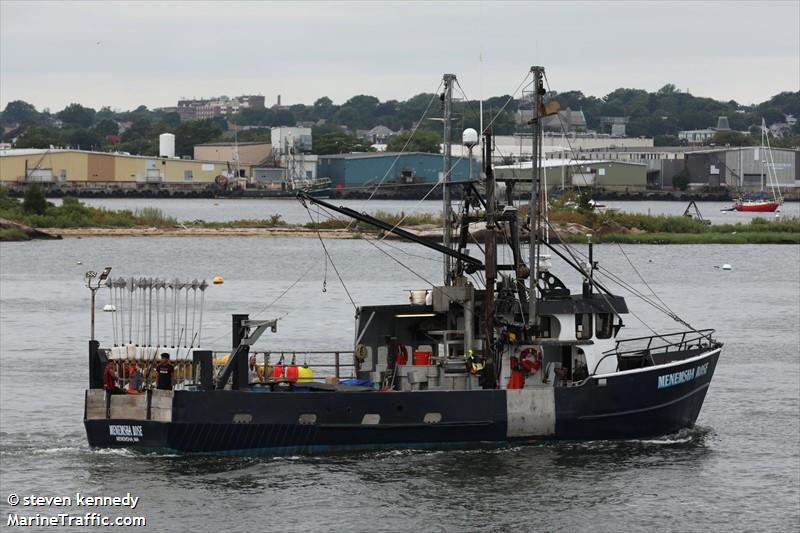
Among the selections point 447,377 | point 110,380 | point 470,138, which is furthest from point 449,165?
point 110,380

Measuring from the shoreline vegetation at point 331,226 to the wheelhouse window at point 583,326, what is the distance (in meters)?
68.1

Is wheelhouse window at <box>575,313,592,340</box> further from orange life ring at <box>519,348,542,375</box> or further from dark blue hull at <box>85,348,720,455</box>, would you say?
dark blue hull at <box>85,348,720,455</box>

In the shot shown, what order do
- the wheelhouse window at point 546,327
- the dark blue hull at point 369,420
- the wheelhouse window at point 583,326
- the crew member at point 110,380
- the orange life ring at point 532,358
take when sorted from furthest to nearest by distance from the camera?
the wheelhouse window at point 546,327, the wheelhouse window at point 583,326, the orange life ring at point 532,358, the dark blue hull at point 369,420, the crew member at point 110,380

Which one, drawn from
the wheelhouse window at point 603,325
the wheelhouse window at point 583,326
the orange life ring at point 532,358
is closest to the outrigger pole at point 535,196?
the orange life ring at point 532,358

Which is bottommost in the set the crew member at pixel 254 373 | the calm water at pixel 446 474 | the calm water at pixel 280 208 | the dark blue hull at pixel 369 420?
the calm water at pixel 446 474

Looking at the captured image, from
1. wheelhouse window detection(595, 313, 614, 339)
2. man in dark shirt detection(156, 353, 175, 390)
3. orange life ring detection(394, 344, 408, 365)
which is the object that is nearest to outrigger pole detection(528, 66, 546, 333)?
wheelhouse window detection(595, 313, 614, 339)

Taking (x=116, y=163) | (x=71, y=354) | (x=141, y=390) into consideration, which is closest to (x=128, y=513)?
(x=141, y=390)

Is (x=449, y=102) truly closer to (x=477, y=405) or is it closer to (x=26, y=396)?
(x=477, y=405)

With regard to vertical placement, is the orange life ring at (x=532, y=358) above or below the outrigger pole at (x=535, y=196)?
below

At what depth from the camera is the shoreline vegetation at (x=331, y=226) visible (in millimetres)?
105000

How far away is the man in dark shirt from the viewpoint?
30219 millimetres

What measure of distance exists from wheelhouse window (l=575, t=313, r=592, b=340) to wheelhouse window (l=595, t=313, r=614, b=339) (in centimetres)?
18

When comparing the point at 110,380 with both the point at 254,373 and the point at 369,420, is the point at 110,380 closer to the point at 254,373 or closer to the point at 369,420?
the point at 254,373

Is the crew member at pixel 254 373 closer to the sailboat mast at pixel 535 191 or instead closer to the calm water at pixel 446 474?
the calm water at pixel 446 474
